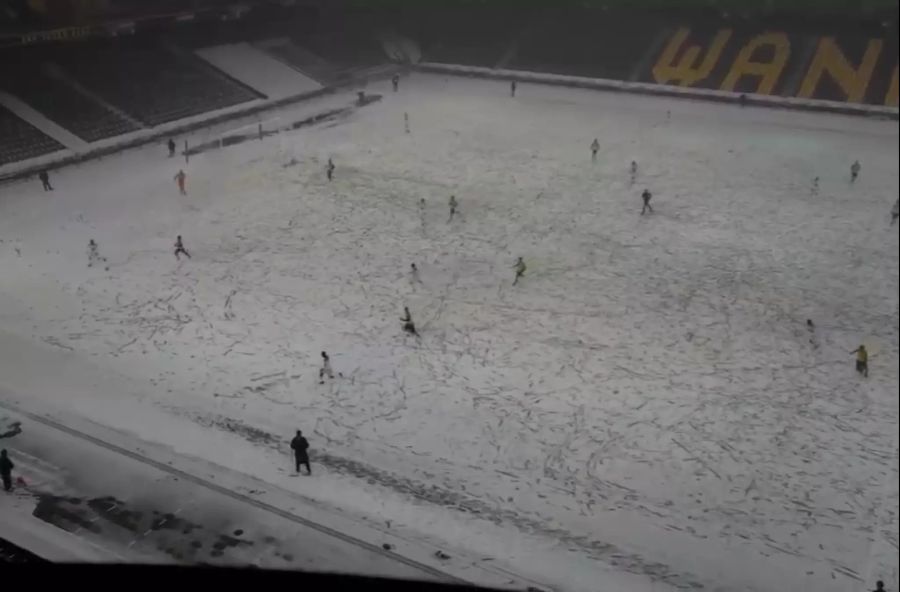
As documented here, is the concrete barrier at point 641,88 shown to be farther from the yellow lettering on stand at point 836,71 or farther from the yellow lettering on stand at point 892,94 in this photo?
the yellow lettering on stand at point 892,94

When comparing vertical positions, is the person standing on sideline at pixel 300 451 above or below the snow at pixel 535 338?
below

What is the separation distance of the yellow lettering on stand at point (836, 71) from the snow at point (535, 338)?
51 centimetres

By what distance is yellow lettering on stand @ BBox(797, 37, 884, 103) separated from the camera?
667cm

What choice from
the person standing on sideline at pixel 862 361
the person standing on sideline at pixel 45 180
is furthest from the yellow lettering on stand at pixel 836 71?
the person standing on sideline at pixel 45 180

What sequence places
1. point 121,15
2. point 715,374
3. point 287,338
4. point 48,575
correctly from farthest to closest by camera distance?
1. point 121,15
2. point 287,338
3. point 715,374
4. point 48,575

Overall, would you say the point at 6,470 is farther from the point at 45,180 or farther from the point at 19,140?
the point at 19,140

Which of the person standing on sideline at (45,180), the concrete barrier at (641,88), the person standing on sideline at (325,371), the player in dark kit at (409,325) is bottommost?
the person standing on sideline at (325,371)

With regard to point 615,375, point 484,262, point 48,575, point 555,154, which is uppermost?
point 555,154

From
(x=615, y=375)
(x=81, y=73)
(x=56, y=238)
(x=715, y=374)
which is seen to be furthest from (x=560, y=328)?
(x=81, y=73)

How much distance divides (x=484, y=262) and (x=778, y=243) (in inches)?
171

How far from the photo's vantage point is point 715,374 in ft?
31.3

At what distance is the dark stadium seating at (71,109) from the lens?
12.9 metres

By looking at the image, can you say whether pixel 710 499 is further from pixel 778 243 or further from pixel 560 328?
pixel 778 243

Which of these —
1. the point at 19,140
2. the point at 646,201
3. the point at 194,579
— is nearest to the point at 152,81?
the point at 19,140
